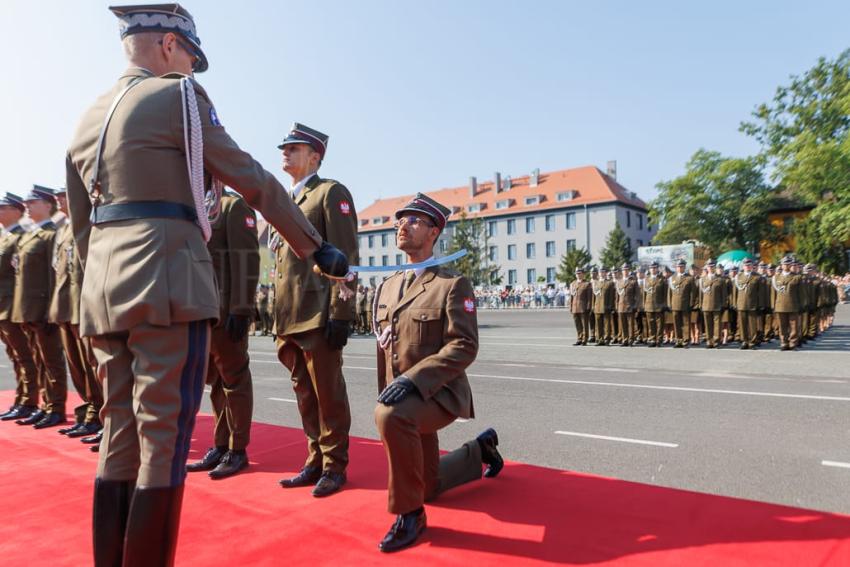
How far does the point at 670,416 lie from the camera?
6.34 metres

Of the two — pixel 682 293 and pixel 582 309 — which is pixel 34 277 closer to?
pixel 582 309

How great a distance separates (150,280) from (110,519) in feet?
2.77

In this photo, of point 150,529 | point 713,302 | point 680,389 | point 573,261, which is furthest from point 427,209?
point 573,261

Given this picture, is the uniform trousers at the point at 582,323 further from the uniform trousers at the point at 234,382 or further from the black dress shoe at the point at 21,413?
the uniform trousers at the point at 234,382

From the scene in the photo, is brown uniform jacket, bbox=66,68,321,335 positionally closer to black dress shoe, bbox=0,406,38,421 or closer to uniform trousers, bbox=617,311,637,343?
black dress shoe, bbox=0,406,38,421

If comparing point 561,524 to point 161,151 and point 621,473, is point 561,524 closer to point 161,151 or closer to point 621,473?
point 621,473

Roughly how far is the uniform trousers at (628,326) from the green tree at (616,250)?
45.0 m

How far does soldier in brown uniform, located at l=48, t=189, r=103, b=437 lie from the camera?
A: 5.50 metres

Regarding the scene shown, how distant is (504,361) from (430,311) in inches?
349

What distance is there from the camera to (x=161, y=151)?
2133mm

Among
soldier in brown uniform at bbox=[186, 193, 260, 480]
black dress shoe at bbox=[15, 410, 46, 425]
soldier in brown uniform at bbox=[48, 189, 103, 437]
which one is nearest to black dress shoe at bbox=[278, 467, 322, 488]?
soldier in brown uniform at bbox=[186, 193, 260, 480]

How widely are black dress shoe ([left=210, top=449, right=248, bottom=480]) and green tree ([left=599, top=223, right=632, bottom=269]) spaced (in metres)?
57.9

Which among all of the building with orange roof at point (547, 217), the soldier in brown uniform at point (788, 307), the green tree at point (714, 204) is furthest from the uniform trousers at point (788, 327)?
the building with orange roof at point (547, 217)

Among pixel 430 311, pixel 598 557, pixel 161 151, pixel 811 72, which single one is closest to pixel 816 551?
pixel 598 557
